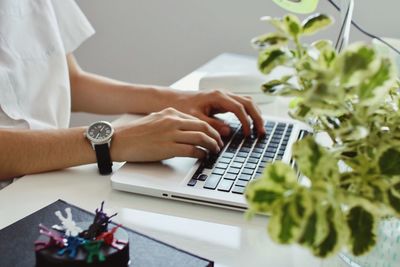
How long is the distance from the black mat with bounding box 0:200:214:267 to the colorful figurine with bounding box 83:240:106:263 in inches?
2.2

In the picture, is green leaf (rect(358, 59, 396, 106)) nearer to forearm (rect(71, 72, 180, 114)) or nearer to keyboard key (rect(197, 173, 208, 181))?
keyboard key (rect(197, 173, 208, 181))

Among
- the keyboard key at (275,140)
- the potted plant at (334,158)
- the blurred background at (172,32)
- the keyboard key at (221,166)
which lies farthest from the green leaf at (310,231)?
the blurred background at (172,32)

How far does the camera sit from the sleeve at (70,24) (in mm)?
1297

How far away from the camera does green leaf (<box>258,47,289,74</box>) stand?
0.48 meters

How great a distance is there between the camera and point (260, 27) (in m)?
1.71

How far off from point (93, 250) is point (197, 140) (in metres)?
0.37

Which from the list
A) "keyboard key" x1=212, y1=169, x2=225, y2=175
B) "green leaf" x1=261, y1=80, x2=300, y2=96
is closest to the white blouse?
"keyboard key" x1=212, y1=169, x2=225, y2=175

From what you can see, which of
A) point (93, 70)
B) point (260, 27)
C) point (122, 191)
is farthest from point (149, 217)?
point (93, 70)

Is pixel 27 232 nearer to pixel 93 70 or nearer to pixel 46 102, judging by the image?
pixel 46 102

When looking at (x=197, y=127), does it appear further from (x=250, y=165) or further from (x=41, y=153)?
(x=41, y=153)

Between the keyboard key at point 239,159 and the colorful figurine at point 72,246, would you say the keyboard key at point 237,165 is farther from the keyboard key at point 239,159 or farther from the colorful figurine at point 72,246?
the colorful figurine at point 72,246

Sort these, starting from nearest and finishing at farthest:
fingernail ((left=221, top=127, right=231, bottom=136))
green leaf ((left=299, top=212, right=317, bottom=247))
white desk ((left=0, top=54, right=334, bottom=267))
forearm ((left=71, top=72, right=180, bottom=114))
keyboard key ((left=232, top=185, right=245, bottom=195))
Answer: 1. green leaf ((left=299, top=212, right=317, bottom=247))
2. white desk ((left=0, top=54, right=334, bottom=267))
3. keyboard key ((left=232, top=185, right=245, bottom=195))
4. fingernail ((left=221, top=127, right=231, bottom=136))
5. forearm ((left=71, top=72, right=180, bottom=114))

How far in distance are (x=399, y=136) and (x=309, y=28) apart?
4.8 inches

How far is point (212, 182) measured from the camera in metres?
0.81
